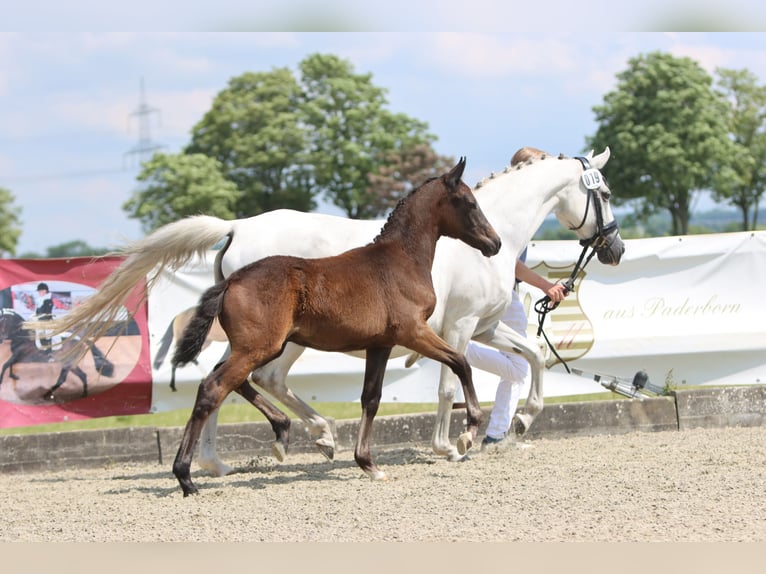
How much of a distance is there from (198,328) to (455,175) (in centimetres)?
195

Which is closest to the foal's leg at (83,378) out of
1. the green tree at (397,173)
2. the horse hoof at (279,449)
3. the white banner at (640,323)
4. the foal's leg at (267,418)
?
the white banner at (640,323)

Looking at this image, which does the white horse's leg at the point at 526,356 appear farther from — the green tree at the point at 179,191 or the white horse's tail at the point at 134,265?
the green tree at the point at 179,191

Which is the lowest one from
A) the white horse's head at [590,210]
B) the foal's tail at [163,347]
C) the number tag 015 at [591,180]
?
the foal's tail at [163,347]

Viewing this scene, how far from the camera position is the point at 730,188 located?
172 feet

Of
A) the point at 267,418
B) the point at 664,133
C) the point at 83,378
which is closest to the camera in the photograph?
the point at 267,418

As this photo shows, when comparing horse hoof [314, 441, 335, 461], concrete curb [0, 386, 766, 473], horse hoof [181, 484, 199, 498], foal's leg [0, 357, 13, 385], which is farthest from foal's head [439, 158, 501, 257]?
foal's leg [0, 357, 13, 385]

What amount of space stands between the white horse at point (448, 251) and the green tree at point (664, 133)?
43307 mm

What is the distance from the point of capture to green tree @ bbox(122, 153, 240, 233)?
185ft

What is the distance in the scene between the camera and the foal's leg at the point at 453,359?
622 cm

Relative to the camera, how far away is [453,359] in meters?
6.27

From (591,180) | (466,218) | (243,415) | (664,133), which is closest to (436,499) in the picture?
(466,218)

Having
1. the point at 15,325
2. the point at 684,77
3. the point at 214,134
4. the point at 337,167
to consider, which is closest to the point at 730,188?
the point at 684,77

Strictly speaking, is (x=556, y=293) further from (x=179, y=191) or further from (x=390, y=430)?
(x=179, y=191)

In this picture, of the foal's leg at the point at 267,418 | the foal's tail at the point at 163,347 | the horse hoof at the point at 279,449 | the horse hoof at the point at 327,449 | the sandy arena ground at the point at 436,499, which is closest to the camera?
the sandy arena ground at the point at 436,499
